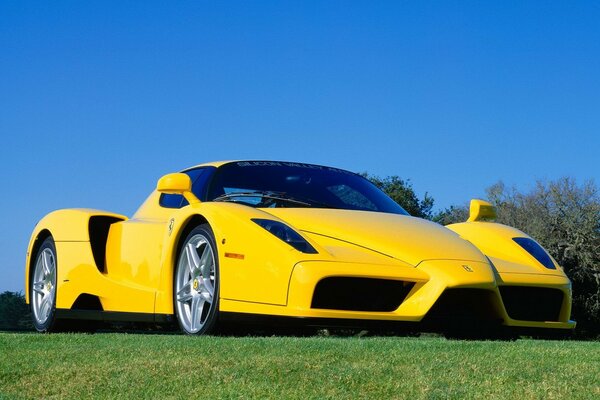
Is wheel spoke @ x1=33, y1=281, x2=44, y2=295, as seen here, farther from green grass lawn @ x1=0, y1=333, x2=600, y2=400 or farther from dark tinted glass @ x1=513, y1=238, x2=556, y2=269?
dark tinted glass @ x1=513, y1=238, x2=556, y2=269

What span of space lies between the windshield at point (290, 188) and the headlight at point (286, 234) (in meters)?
0.84

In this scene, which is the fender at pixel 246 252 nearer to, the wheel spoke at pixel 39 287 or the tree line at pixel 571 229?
the wheel spoke at pixel 39 287

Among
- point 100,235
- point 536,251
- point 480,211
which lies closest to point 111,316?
point 100,235

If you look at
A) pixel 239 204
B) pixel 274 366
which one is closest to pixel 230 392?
pixel 274 366

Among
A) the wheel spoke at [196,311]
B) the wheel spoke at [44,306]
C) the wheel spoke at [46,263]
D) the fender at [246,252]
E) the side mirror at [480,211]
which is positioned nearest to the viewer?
the fender at [246,252]

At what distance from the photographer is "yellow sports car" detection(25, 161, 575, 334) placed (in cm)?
634

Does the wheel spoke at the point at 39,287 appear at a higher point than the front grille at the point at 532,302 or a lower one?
lower

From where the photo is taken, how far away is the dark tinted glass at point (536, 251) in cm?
Result: 790

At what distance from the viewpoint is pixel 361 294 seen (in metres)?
6.38

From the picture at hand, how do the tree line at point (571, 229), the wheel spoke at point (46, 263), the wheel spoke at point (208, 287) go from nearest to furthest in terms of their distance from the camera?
the wheel spoke at point (208, 287) → the wheel spoke at point (46, 263) → the tree line at point (571, 229)

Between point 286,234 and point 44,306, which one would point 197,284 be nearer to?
point 286,234

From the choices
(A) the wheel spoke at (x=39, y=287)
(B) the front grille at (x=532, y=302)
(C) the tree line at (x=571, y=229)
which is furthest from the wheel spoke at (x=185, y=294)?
(C) the tree line at (x=571, y=229)

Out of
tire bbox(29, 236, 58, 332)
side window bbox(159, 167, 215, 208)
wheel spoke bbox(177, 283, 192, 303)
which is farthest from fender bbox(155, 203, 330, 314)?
tire bbox(29, 236, 58, 332)

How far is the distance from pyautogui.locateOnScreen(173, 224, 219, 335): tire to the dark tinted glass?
9.93ft
